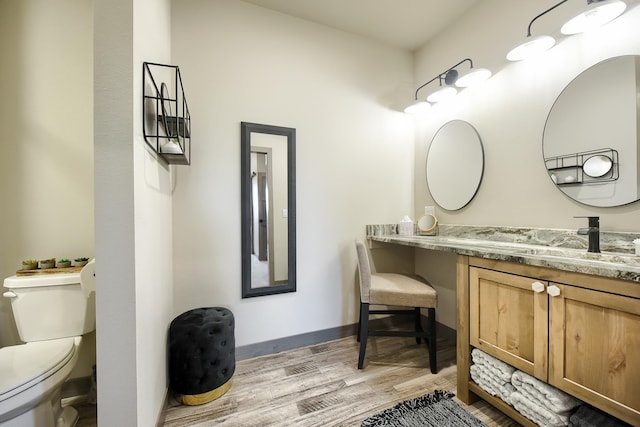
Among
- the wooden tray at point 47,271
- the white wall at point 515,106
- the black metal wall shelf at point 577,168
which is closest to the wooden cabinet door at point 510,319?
the white wall at point 515,106

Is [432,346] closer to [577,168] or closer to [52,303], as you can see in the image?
[577,168]

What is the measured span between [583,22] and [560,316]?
1409 millimetres

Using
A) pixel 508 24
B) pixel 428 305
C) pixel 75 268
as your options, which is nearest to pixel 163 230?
pixel 75 268

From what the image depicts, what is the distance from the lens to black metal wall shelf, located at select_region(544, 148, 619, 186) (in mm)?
1250

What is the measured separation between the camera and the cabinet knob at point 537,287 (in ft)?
3.44

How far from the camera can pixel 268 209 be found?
192 cm

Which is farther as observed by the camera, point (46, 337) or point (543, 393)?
point (46, 337)

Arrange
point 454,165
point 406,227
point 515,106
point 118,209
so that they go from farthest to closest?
point 406,227, point 454,165, point 515,106, point 118,209

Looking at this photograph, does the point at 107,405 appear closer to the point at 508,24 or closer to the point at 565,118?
the point at 565,118

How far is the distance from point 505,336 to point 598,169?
3.28 feet

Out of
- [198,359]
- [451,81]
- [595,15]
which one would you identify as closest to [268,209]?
[198,359]

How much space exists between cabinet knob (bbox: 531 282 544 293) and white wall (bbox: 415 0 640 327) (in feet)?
2.01

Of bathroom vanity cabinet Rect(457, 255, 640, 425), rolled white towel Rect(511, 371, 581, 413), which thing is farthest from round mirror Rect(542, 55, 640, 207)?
rolled white towel Rect(511, 371, 581, 413)

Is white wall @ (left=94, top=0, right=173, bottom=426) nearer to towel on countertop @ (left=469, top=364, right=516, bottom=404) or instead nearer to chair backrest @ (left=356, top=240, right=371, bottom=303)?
chair backrest @ (left=356, top=240, right=371, bottom=303)
